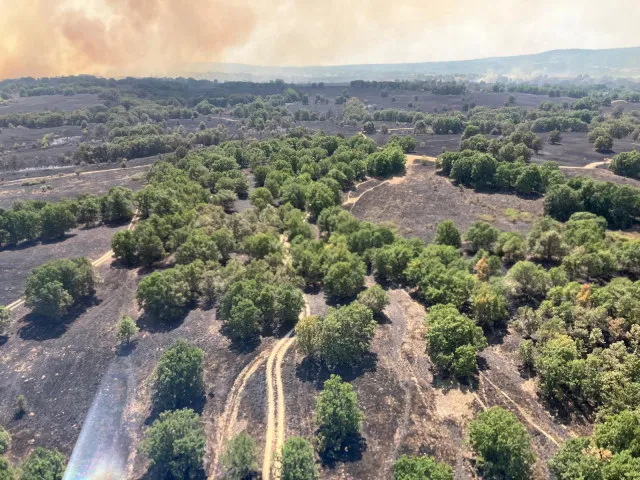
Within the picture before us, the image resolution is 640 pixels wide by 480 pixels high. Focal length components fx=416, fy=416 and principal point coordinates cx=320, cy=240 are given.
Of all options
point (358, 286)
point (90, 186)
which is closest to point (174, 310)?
point (358, 286)

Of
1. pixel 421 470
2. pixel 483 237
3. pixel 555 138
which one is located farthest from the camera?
pixel 555 138

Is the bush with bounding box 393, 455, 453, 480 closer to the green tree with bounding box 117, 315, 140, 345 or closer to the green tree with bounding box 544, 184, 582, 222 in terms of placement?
the green tree with bounding box 117, 315, 140, 345

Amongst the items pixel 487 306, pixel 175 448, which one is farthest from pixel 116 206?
pixel 487 306

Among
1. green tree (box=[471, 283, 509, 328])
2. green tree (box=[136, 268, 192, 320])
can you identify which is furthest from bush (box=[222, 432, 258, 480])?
green tree (box=[471, 283, 509, 328])

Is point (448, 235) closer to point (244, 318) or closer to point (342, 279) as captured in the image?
point (342, 279)

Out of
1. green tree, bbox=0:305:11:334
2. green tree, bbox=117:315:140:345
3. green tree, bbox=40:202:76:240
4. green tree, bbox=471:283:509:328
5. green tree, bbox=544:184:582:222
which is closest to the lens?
green tree, bbox=117:315:140:345

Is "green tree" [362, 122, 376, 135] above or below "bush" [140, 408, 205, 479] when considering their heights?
below

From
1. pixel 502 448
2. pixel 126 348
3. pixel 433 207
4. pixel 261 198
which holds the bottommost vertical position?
pixel 433 207
